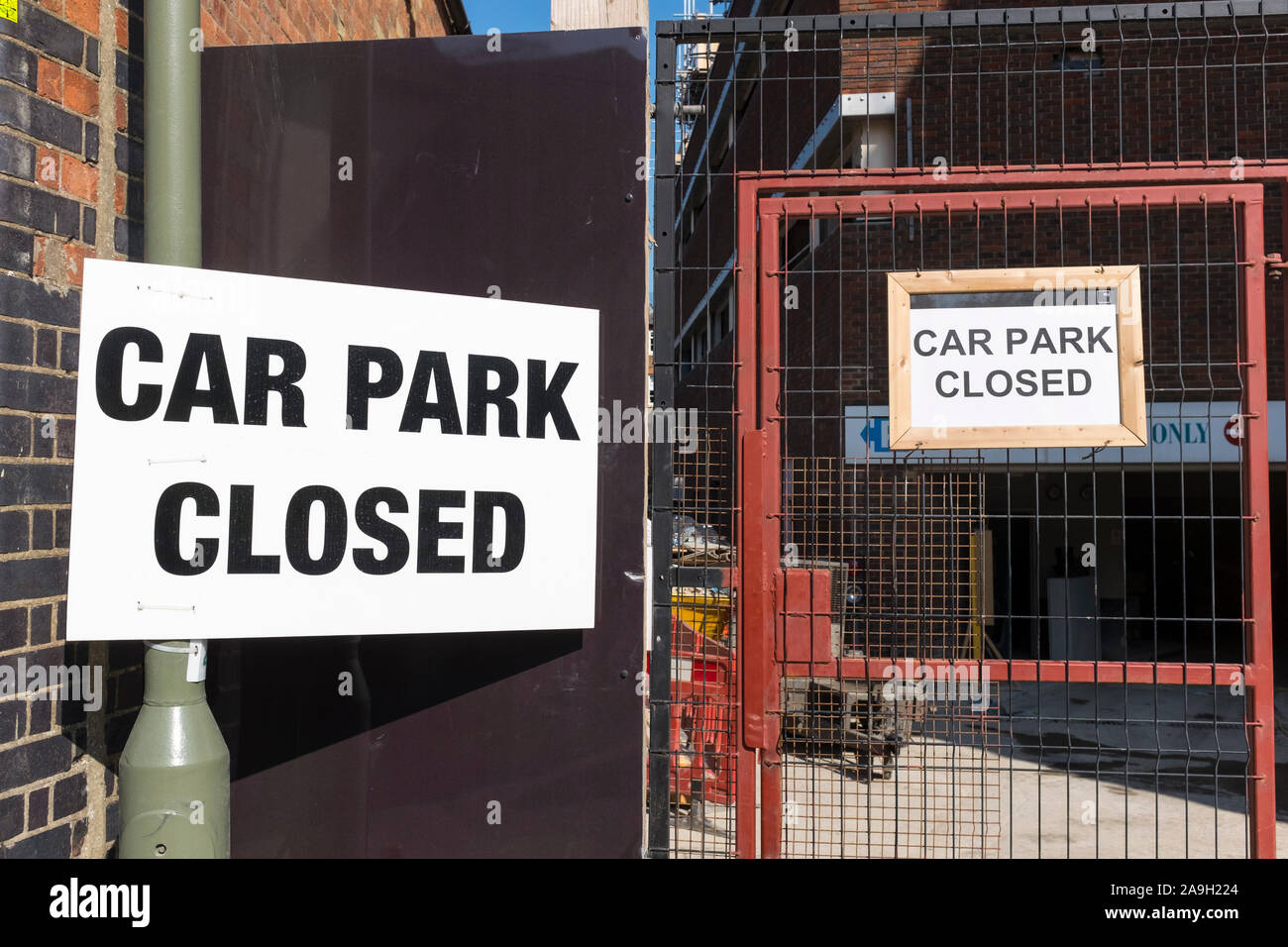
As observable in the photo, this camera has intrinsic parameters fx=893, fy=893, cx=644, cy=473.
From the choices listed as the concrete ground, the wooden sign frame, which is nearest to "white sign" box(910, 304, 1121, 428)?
the wooden sign frame

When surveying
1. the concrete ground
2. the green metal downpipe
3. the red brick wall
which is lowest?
the concrete ground

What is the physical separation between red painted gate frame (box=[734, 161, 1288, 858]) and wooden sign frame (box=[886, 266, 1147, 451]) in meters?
0.26

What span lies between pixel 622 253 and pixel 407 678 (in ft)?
5.25

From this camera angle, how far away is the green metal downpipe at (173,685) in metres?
2.34

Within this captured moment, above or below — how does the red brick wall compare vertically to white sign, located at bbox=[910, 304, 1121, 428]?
above

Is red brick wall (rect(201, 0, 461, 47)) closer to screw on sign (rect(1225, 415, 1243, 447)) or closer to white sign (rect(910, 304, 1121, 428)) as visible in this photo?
white sign (rect(910, 304, 1121, 428))

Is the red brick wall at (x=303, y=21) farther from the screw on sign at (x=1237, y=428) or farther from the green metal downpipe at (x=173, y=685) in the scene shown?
the screw on sign at (x=1237, y=428)

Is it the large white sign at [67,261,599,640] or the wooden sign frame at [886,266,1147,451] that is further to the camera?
the wooden sign frame at [886,266,1147,451]

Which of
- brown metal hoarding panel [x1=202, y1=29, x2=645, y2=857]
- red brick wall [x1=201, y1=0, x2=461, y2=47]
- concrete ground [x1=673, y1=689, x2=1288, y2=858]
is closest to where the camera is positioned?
brown metal hoarding panel [x1=202, y1=29, x2=645, y2=857]

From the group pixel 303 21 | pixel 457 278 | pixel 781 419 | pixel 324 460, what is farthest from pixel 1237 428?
pixel 303 21

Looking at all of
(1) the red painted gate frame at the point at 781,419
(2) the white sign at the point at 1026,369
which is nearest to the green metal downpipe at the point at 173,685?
(1) the red painted gate frame at the point at 781,419

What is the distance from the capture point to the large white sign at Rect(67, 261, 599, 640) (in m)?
2.34

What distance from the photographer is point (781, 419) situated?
121 inches
